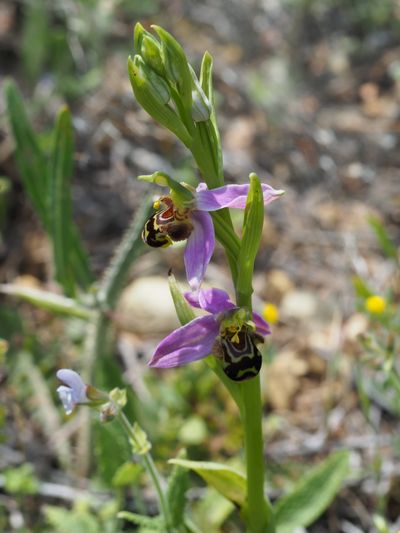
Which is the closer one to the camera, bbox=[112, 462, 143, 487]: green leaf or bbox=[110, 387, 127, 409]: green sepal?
bbox=[110, 387, 127, 409]: green sepal

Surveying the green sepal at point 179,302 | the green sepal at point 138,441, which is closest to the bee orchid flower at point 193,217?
the green sepal at point 179,302

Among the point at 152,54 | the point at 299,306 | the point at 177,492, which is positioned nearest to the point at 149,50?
the point at 152,54

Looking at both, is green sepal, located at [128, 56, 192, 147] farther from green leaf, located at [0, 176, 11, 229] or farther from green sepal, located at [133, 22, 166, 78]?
green leaf, located at [0, 176, 11, 229]

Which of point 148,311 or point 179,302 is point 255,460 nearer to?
point 179,302

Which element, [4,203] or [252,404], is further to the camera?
[4,203]

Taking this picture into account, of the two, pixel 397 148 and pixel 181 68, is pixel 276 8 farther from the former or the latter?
pixel 181 68

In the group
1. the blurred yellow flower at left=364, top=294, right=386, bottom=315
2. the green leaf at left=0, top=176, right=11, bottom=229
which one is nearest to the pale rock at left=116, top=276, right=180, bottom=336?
the green leaf at left=0, top=176, right=11, bottom=229

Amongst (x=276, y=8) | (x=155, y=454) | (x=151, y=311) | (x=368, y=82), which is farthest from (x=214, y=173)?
(x=276, y=8)
